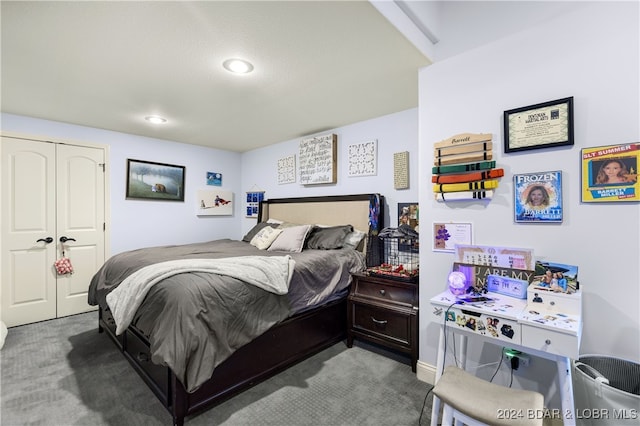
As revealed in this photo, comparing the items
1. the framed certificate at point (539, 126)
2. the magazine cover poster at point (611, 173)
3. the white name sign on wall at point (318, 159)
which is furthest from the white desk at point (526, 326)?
the white name sign on wall at point (318, 159)

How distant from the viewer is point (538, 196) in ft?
5.70

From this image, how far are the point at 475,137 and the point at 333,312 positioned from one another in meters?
1.86

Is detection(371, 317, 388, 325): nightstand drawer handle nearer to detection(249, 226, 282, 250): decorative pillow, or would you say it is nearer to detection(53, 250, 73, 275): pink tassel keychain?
detection(249, 226, 282, 250): decorative pillow

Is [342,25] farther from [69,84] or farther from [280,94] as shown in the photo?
[69,84]

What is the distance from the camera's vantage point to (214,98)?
9.32 ft

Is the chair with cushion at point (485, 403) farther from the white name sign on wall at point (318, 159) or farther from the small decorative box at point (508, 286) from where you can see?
the white name sign on wall at point (318, 159)

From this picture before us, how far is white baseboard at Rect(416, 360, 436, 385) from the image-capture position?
218cm

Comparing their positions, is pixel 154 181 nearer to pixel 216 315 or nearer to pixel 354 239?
pixel 354 239

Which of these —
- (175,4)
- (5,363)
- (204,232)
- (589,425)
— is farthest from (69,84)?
(589,425)

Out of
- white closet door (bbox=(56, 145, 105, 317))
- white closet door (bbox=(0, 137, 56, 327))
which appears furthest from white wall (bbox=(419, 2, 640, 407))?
white closet door (bbox=(0, 137, 56, 327))

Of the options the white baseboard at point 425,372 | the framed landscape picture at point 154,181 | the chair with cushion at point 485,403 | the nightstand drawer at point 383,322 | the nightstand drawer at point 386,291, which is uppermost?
the framed landscape picture at point 154,181

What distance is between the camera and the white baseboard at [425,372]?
7.14 feet

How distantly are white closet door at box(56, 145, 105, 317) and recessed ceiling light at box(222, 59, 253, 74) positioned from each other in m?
2.63

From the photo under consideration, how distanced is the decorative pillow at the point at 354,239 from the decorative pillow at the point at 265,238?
821 mm
